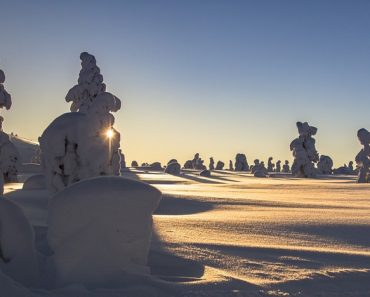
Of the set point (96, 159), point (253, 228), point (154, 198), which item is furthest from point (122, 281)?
point (96, 159)

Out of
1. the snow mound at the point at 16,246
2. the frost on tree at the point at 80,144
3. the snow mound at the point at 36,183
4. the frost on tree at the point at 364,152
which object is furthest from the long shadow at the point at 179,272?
the frost on tree at the point at 364,152

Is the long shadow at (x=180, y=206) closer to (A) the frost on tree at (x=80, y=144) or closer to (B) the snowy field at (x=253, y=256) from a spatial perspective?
(B) the snowy field at (x=253, y=256)

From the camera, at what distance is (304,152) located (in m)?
29.4

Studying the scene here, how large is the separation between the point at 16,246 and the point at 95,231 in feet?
2.23

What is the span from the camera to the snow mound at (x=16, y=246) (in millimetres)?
3559

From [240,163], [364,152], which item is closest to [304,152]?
[364,152]

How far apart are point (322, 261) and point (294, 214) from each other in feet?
10.2

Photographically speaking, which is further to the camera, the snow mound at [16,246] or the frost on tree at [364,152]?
the frost on tree at [364,152]

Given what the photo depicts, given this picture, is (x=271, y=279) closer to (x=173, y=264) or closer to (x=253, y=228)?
(x=173, y=264)

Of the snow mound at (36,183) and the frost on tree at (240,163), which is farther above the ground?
the frost on tree at (240,163)

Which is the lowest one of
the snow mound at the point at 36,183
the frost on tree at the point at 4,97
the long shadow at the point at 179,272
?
the long shadow at the point at 179,272

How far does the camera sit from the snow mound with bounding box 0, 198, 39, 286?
3.56m

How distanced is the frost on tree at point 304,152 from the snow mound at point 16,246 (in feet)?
88.0

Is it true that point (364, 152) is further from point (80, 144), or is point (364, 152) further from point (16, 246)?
point (16, 246)
